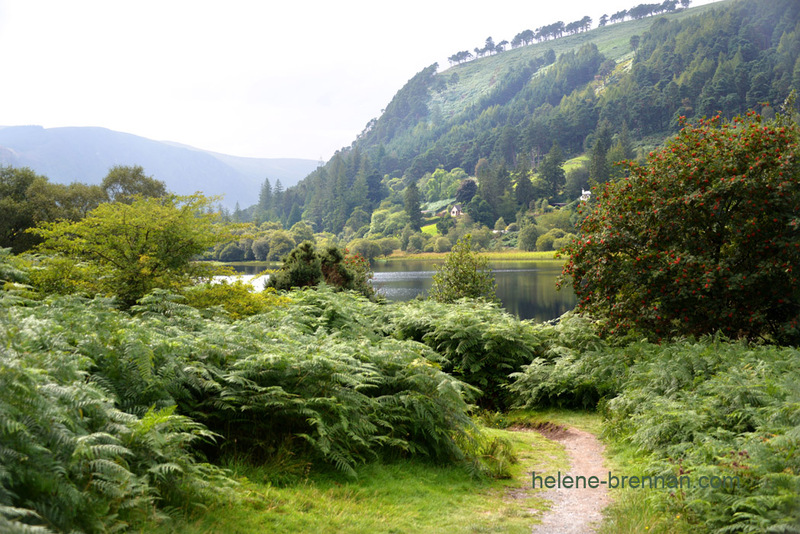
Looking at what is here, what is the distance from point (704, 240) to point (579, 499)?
260 inches

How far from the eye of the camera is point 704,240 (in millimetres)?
9805

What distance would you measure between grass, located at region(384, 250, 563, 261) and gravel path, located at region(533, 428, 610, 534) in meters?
62.7

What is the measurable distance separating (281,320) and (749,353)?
253 inches

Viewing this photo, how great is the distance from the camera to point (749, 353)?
688 centimetres

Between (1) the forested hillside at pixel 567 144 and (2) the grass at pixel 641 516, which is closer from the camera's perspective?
(2) the grass at pixel 641 516

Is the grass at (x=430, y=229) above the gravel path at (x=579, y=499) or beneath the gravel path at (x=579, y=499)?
above

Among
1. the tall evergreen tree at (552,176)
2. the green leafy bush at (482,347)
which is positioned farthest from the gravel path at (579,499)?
A: the tall evergreen tree at (552,176)

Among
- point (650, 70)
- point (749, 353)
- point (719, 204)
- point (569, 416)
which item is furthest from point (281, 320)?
point (650, 70)

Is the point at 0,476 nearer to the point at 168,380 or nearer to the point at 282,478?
the point at 168,380

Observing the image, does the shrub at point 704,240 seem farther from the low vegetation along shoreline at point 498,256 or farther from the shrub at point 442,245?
the shrub at point 442,245

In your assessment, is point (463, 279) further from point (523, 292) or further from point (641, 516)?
point (523, 292)

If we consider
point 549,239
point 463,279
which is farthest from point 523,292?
point 549,239

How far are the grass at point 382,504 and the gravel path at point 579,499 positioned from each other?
16 centimetres

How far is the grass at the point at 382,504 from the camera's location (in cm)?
378
